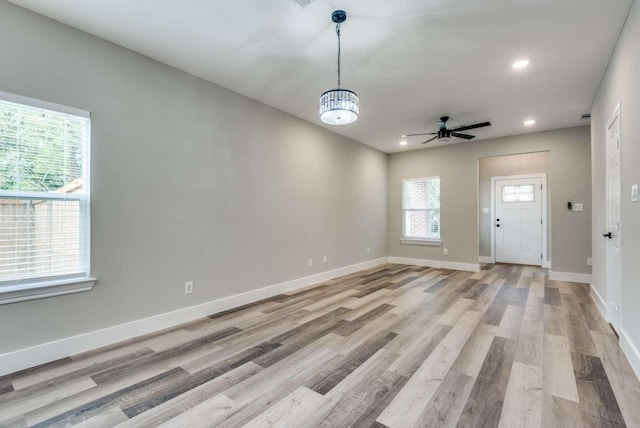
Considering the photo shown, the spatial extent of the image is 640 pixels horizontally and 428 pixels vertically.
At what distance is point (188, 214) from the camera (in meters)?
3.23

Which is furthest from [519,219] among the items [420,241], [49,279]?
[49,279]

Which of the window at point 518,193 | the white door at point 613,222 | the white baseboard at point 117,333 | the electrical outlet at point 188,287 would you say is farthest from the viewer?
the window at point 518,193

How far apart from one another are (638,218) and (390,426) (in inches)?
86.8

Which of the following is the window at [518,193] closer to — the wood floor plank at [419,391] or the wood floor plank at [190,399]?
the wood floor plank at [419,391]

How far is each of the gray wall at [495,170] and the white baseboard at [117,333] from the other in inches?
217

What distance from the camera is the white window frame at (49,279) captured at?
2.17 metres

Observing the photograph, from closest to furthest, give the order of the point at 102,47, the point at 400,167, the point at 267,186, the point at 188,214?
the point at 102,47 < the point at 188,214 < the point at 267,186 < the point at 400,167

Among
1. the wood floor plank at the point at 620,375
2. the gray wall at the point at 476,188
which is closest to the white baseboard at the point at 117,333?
the wood floor plank at the point at 620,375

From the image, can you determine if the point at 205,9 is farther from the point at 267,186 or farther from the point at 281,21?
the point at 267,186

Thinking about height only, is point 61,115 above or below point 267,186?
above

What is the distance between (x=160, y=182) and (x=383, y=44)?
8.30 ft

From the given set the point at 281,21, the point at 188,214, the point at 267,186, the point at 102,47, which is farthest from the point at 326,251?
the point at 102,47

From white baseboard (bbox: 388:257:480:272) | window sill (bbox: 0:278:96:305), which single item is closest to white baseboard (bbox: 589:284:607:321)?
white baseboard (bbox: 388:257:480:272)

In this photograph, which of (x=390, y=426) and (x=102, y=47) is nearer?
(x=390, y=426)
